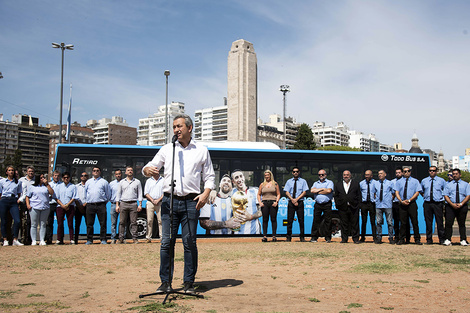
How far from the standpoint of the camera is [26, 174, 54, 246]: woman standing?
1251 centimetres

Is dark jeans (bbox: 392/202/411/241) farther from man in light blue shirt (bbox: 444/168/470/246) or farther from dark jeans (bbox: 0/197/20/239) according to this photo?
dark jeans (bbox: 0/197/20/239)

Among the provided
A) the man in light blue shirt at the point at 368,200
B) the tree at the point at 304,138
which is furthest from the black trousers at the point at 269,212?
the tree at the point at 304,138

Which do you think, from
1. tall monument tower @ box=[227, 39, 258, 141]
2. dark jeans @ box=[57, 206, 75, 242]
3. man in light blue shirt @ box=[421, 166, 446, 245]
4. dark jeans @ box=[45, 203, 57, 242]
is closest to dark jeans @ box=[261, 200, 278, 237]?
man in light blue shirt @ box=[421, 166, 446, 245]

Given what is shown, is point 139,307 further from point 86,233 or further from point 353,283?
point 86,233

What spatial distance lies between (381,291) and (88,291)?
378 centimetres

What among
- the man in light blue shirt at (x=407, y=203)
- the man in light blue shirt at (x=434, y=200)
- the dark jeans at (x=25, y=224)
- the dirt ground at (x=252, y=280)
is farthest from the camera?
the dark jeans at (x=25, y=224)

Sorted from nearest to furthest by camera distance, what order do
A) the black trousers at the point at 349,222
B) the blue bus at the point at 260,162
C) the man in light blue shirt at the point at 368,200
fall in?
the black trousers at the point at 349,222 → the man in light blue shirt at the point at 368,200 → the blue bus at the point at 260,162

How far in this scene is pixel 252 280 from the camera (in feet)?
22.2

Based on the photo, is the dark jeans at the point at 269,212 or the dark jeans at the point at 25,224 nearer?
the dark jeans at the point at 25,224

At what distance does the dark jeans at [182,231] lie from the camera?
18.7 ft

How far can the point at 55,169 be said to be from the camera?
47.0 feet

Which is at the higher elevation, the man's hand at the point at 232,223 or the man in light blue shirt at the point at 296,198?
the man in light blue shirt at the point at 296,198

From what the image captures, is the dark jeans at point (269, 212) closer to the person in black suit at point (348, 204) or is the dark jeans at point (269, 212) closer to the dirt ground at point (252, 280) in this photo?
the person in black suit at point (348, 204)

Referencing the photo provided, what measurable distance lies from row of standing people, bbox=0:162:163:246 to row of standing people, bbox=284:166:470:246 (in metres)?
4.59
